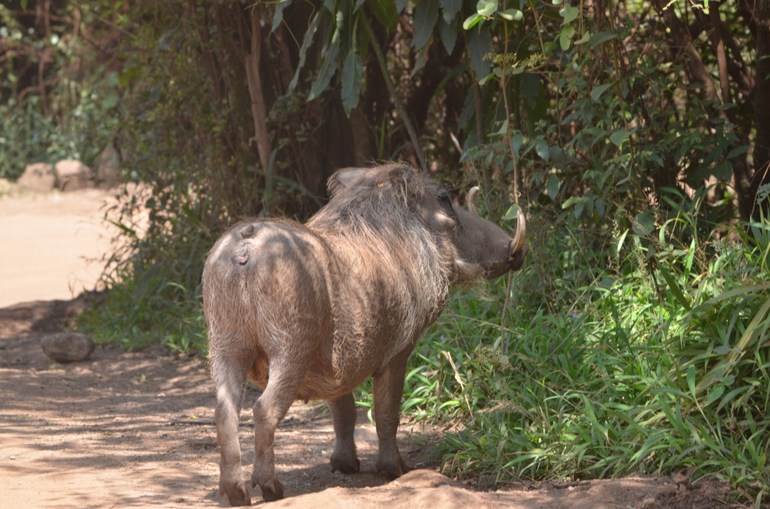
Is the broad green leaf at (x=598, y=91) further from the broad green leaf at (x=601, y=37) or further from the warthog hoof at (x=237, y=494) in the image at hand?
the warthog hoof at (x=237, y=494)

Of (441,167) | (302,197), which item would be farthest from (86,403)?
(441,167)

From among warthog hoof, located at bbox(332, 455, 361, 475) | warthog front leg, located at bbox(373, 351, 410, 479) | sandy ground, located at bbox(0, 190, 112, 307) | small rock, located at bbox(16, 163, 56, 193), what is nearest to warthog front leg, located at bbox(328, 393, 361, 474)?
warthog hoof, located at bbox(332, 455, 361, 475)

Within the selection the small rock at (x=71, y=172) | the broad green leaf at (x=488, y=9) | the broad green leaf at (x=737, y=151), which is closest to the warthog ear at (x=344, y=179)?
the broad green leaf at (x=488, y=9)

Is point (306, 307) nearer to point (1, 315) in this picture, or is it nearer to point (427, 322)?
point (427, 322)

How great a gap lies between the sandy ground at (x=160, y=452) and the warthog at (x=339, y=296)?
286 millimetres

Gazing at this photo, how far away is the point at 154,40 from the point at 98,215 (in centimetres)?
679

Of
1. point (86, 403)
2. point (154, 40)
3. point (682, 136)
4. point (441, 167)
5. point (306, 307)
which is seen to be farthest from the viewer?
point (154, 40)

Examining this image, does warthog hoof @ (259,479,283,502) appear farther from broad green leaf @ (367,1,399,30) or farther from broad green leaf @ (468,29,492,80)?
broad green leaf @ (367,1,399,30)

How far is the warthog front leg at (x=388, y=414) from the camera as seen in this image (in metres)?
4.61

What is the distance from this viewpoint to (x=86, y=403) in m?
6.03

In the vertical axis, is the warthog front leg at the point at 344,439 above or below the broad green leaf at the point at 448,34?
below

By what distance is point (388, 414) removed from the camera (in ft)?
15.2

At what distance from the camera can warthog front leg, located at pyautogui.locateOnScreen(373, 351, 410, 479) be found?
4605 millimetres

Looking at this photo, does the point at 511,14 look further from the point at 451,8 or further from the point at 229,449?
the point at 229,449
